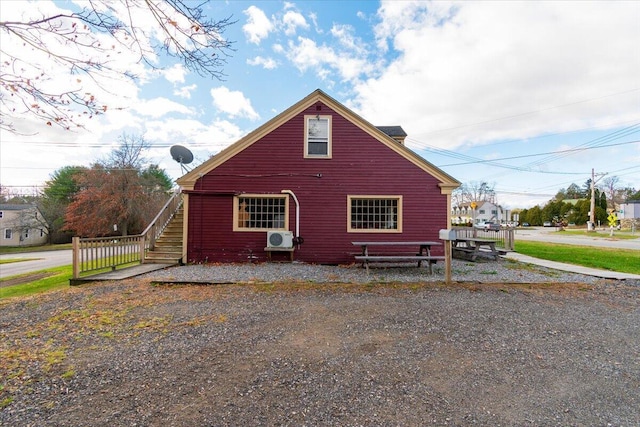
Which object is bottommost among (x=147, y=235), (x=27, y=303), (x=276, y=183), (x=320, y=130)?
(x=27, y=303)

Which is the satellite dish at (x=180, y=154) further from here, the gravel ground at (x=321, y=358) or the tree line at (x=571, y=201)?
the tree line at (x=571, y=201)

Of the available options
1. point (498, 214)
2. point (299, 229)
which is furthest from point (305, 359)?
point (498, 214)

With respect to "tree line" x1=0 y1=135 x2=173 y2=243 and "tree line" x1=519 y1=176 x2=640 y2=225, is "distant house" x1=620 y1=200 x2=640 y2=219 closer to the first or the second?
"tree line" x1=519 y1=176 x2=640 y2=225

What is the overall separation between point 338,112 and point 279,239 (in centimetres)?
459

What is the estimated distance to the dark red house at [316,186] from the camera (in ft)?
31.3

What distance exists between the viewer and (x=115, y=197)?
28.3 meters

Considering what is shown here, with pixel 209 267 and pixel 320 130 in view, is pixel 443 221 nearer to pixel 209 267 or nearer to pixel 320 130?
pixel 320 130

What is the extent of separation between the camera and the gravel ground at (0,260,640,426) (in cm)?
221

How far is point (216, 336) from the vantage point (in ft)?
12.2

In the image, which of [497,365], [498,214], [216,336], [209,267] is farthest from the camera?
[498,214]

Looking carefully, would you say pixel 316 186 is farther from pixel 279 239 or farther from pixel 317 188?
pixel 279 239

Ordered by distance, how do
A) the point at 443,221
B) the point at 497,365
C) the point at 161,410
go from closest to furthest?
the point at 161,410 < the point at 497,365 < the point at 443,221

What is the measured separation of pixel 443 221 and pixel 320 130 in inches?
198

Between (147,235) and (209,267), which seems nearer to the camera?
(209,267)
